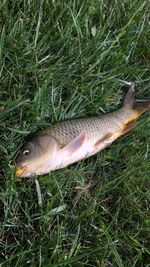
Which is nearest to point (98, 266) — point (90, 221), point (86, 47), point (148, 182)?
point (90, 221)

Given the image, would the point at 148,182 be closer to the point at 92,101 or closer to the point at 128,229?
the point at 128,229


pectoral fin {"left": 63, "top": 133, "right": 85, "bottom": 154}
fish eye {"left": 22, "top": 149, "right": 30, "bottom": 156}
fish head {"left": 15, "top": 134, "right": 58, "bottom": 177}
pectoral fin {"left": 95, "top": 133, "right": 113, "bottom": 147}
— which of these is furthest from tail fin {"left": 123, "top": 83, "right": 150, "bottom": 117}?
fish eye {"left": 22, "top": 149, "right": 30, "bottom": 156}

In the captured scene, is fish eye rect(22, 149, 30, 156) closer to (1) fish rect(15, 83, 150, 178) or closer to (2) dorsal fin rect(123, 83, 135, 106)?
(1) fish rect(15, 83, 150, 178)

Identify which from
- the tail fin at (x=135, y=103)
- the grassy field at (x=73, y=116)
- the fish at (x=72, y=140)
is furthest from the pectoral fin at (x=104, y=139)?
the tail fin at (x=135, y=103)

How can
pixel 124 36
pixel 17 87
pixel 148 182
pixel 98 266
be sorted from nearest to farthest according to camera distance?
pixel 98 266 < pixel 17 87 < pixel 148 182 < pixel 124 36

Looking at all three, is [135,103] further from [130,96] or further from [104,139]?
[104,139]

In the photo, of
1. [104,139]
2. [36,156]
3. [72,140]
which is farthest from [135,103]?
[36,156]

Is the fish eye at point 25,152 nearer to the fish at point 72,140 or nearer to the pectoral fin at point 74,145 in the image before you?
the fish at point 72,140
